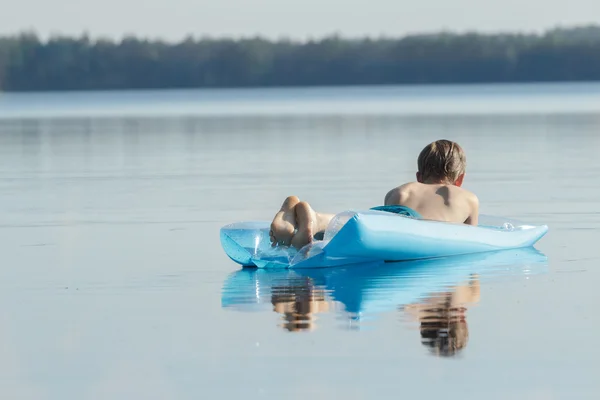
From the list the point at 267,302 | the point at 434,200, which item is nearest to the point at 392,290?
the point at 267,302

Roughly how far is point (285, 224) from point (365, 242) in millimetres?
574

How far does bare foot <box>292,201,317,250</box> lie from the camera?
10.4 metres

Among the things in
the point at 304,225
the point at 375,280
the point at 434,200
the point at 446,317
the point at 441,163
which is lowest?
the point at 375,280

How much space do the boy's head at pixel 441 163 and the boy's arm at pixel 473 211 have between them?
0.19m

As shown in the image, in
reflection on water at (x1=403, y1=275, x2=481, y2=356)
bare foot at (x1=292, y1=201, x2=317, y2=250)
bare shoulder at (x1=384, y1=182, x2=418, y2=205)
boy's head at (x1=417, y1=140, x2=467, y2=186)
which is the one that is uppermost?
boy's head at (x1=417, y1=140, x2=467, y2=186)

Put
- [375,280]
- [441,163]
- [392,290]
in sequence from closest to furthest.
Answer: [392,290] → [375,280] → [441,163]

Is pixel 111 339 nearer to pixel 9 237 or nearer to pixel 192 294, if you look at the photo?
pixel 192 294

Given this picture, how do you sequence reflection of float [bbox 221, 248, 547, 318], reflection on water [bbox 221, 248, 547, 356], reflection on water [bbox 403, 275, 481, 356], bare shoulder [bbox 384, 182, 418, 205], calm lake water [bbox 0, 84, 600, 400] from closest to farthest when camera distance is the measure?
calm lake water [bbox 0, 84, 600, 400], reflection on water [bbox 403, 275, 481, 356], reflection on water [bbox 221, 248, 547, 356], reflection of float [bbox 221, 248, 547, 318], bare shoulder [bbox 384, 182, 418, 205]

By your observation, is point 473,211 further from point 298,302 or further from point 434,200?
point 298,302

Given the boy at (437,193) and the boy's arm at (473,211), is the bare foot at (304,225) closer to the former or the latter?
the boy at (437,193)

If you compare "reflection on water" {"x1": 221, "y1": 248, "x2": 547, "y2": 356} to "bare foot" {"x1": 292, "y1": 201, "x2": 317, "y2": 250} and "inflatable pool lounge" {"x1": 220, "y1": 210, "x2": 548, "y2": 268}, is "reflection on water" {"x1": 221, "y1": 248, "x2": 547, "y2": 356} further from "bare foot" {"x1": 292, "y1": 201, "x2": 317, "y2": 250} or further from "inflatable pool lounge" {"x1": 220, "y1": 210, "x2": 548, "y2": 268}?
"bare foot" {"x1": 292, "y1": 201, "x2": 317, "y2": 250}

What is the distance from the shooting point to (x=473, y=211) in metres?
11.1

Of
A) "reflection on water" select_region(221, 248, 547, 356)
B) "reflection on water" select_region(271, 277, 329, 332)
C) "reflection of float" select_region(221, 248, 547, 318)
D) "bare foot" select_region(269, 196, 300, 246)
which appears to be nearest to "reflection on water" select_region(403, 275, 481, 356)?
"reflection on water" select_region(221, 248, 547, 356)

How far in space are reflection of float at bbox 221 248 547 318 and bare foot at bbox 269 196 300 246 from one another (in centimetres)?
23
